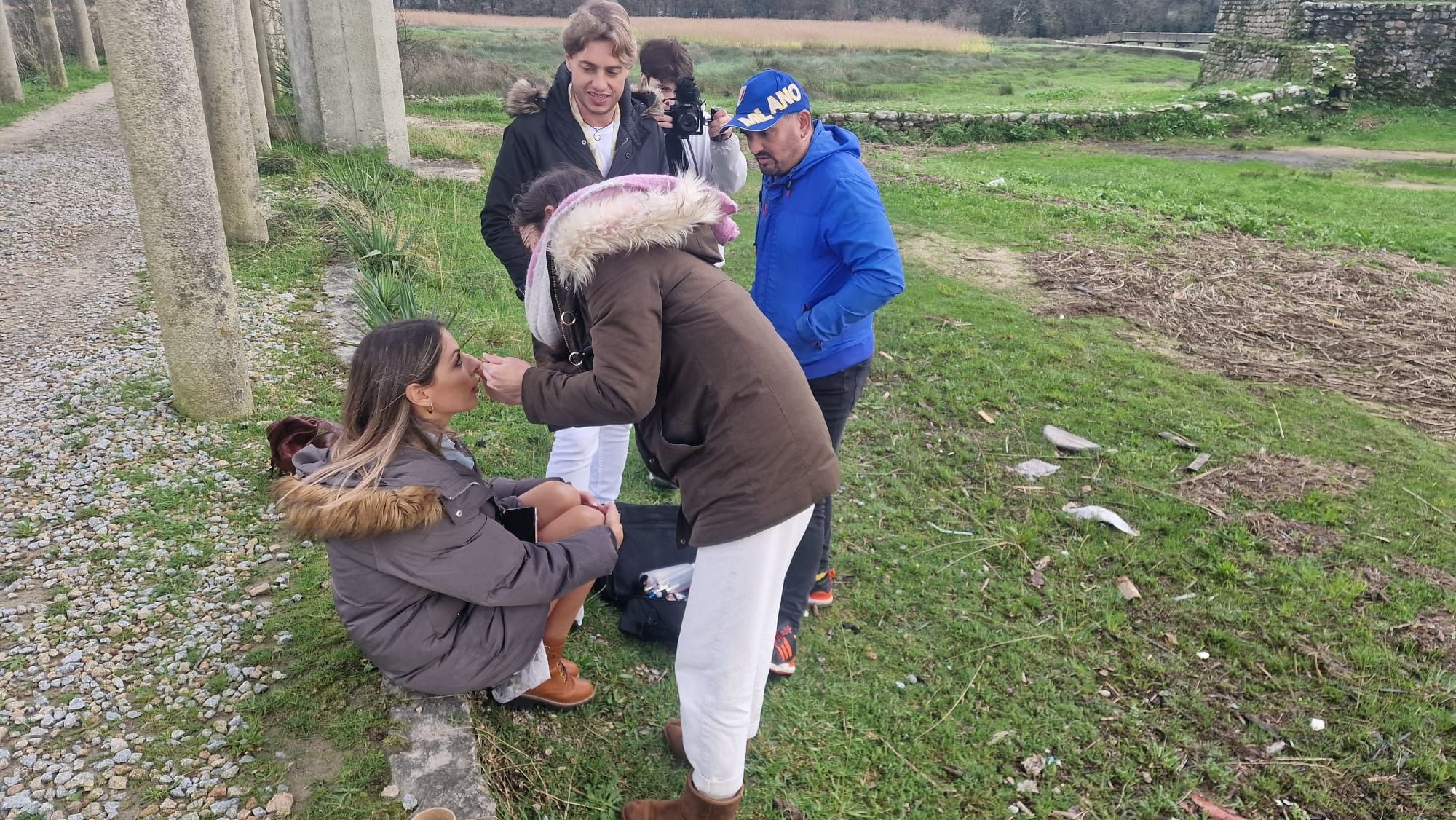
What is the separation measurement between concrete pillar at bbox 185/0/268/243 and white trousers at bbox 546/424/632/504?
525 centimetres

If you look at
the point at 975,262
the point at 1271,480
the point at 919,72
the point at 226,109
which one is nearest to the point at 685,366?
the point at 1271,480

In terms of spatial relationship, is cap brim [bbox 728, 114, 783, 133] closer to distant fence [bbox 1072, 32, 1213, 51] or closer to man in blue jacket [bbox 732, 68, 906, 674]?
man in blue jacket [bbox 732, 68, 906, 674]

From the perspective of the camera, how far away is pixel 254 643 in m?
3.09

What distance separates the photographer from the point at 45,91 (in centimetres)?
1836

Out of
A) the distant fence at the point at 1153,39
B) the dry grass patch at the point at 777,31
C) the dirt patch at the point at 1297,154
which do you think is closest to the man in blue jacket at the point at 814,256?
the dirt patch at the point at 1297,154

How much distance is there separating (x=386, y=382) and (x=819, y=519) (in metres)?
1.62

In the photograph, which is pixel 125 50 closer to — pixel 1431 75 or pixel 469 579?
pixel 469 579

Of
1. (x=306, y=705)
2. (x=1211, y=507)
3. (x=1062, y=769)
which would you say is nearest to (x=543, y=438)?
(x=306, y=705)

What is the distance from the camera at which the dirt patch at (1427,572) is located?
13.4 ft

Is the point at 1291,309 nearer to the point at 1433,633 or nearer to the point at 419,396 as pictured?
the point at 1433,633

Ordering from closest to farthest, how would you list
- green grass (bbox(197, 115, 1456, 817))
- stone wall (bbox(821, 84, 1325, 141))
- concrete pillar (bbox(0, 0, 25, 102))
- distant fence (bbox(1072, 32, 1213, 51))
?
green grass (bbox(197, 115, 1456, 817)), concrete pillar (bbox(0, 0, 25, 102)), stone wall (bbox(821, 84, 1325, 141)), distant fence (bbox(1072, 32, 1213, 51))

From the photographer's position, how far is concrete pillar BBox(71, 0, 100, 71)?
21109 mm

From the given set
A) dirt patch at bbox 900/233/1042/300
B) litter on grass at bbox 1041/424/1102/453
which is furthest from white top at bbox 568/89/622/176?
dirt patch at bbox 900/233/1042/300

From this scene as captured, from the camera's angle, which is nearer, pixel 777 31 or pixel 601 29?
pixel 601 29
